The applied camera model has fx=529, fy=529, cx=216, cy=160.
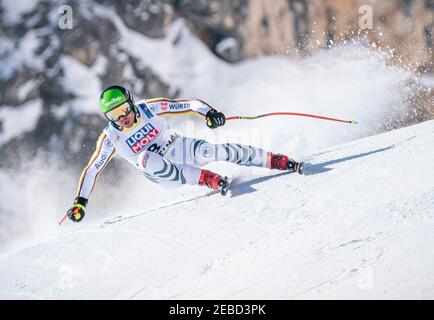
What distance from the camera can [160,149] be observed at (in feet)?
14.0

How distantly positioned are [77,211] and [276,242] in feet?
5.71

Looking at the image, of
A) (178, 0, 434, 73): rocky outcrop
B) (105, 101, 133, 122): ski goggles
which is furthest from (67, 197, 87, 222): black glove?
(178, 0, 434, 73): rocky outcrop

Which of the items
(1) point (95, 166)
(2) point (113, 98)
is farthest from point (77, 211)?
(2) point (113, 98)

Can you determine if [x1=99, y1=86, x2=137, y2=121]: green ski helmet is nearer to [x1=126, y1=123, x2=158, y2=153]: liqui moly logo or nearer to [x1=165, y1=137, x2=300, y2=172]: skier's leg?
[x1=126, y1=123, x2=158, y2=153]: liqui moly logo

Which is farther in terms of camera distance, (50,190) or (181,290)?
(50,190)

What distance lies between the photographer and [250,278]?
2.79 metres

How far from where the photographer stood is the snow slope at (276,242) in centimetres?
258

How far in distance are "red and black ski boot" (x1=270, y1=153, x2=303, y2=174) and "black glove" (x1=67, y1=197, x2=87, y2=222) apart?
1520 mm

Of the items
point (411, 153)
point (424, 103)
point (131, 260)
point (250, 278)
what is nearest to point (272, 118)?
point (424, 103)

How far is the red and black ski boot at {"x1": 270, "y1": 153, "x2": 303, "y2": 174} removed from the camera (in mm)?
4090

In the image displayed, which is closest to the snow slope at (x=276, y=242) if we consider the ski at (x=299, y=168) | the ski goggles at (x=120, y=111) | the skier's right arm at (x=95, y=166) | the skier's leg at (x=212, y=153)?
the ski at (x=299, y=168)

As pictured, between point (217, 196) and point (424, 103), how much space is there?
13.3 ft

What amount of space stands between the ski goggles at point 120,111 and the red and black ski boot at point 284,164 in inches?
46.1
